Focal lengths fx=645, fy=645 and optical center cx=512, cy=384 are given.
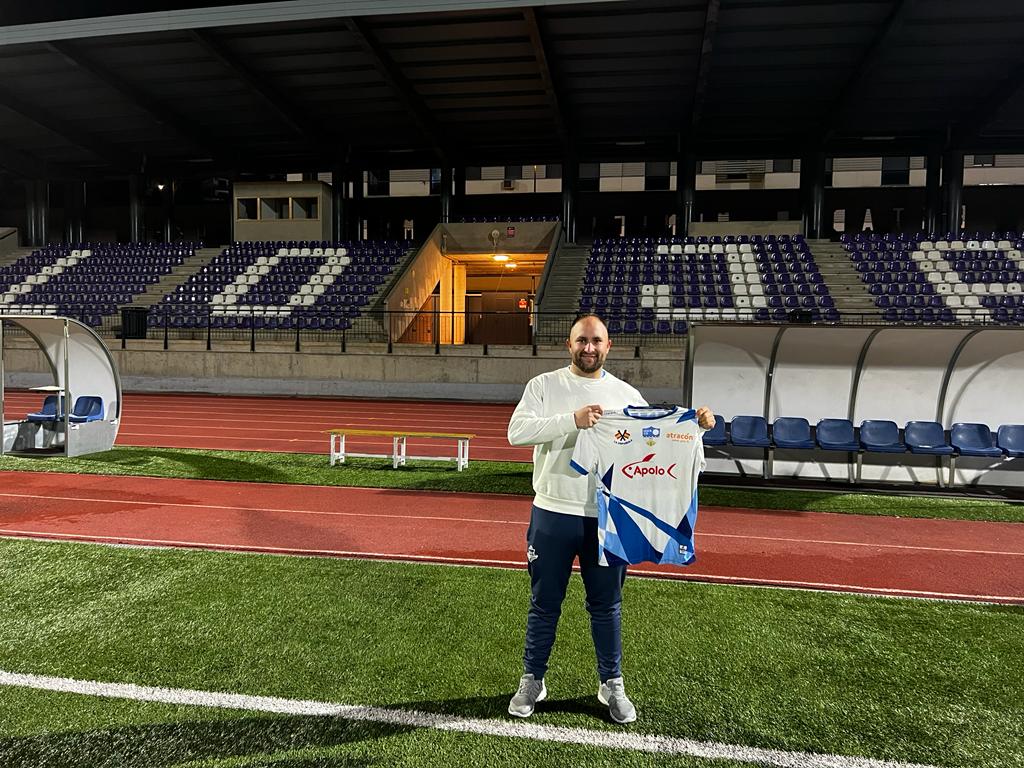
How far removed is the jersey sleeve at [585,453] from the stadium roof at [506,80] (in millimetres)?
19837

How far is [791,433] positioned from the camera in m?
10.5

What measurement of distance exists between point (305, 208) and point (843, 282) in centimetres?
2502

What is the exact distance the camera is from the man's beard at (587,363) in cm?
339

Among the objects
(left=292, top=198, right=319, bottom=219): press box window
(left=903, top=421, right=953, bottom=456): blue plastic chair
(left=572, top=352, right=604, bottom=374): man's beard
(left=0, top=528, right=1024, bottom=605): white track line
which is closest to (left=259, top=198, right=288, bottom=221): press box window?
(left=292, top=198, right=319, bottom=219): press box window

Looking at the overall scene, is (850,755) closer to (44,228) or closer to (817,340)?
(817,340)

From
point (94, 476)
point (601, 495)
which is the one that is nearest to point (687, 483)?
point (601, 495)

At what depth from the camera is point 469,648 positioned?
14.5 feet

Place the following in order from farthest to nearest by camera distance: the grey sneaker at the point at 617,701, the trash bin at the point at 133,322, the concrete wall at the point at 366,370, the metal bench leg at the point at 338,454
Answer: the trash bin at the point at 133,322 < the concrete wall at the point at 366,370 < the metal bench leg at the point at 338,454 < the grey sneaker at the point at 617,701

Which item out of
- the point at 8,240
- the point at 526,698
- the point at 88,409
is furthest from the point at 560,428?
the point at 8,240

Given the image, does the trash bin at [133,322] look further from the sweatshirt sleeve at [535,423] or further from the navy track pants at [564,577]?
the navy track pants at [564,577]

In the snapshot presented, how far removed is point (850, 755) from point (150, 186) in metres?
41.7

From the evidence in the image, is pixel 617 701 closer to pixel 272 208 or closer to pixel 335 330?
pixel 335 330

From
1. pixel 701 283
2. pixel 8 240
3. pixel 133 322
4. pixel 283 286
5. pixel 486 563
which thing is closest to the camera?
pixel 486 563

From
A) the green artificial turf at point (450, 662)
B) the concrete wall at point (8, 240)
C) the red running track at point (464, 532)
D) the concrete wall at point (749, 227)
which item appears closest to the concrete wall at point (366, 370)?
the red running track at point (464, 532)
